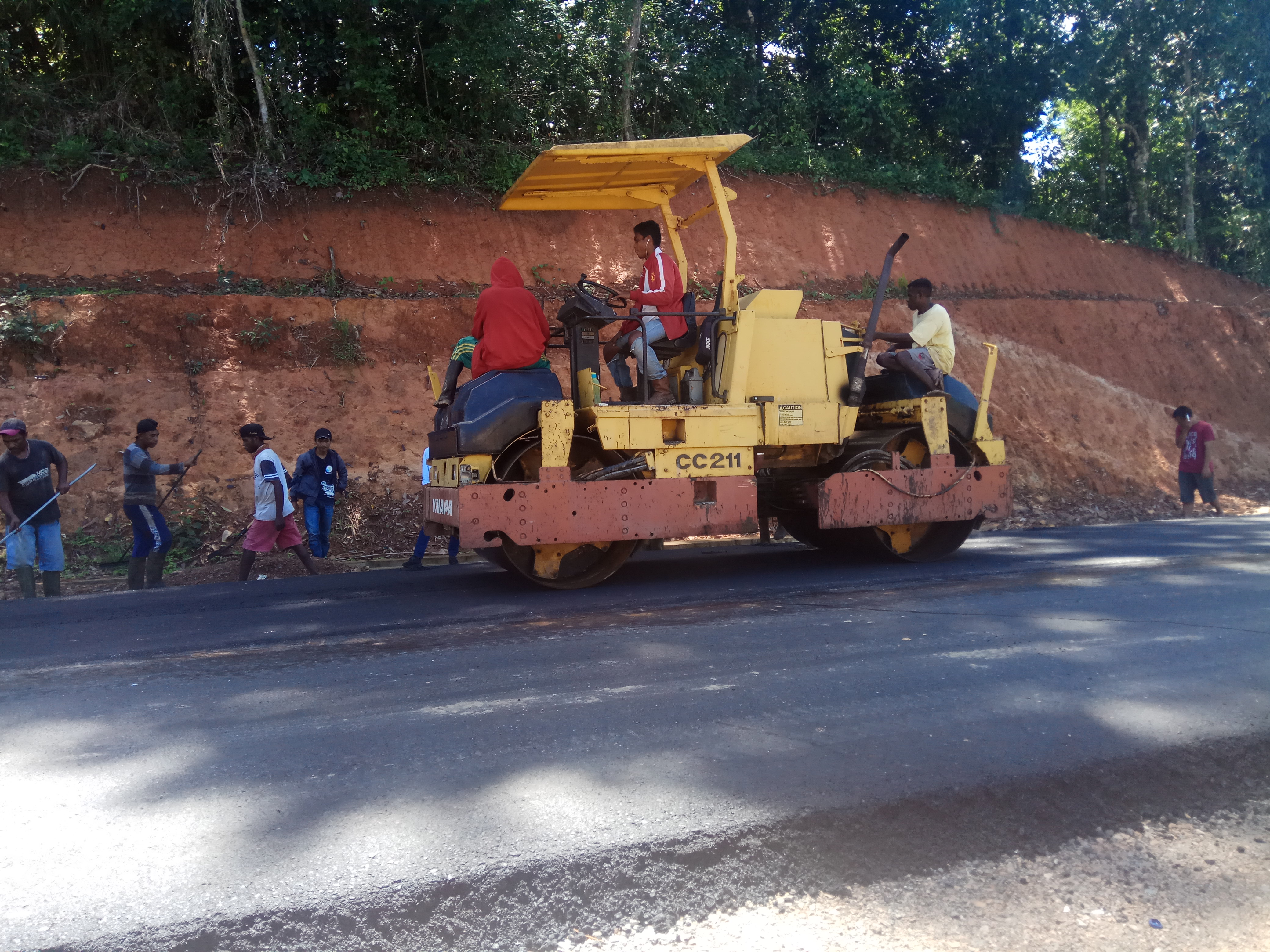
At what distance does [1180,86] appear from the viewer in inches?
930

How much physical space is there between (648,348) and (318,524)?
4.51 metres

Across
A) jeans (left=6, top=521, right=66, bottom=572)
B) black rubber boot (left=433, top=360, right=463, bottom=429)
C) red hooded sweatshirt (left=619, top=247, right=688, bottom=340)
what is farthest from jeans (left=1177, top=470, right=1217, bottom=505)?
jeans (left=6, top=521, right=66, bottom=572)

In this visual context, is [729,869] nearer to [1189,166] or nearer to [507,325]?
[507,325]

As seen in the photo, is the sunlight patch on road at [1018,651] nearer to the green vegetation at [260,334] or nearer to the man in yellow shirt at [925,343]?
the man in yellow shirt at [925,343]

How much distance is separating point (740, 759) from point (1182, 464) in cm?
1337

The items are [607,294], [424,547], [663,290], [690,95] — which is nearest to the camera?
[663,290]

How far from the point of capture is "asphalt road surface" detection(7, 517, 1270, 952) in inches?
108

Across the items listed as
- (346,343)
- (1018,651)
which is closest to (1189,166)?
(346,343)

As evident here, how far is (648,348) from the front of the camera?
25.3ft

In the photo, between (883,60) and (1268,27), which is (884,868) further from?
(1268,27)

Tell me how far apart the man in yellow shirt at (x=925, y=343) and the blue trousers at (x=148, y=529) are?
6793 millimetres

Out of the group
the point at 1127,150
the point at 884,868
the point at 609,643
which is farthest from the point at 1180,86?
the point at 884,868

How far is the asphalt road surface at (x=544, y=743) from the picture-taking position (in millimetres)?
2736

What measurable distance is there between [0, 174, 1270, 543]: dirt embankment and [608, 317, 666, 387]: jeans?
5.52m
